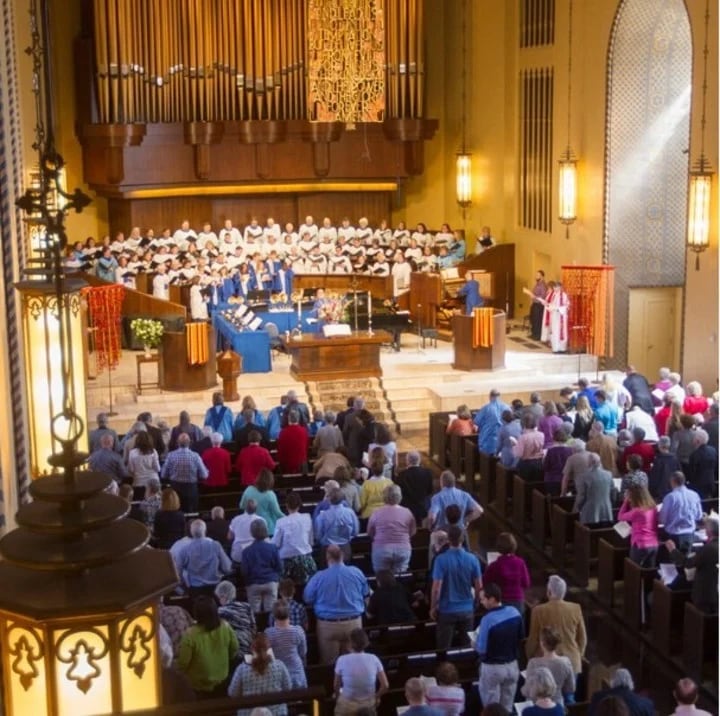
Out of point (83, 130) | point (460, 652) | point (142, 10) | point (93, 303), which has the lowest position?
point (460, 652)

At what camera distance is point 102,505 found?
3.99 meters

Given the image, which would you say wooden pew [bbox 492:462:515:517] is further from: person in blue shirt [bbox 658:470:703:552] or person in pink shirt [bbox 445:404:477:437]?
person in blue shirt [bbox 658:470:703:552]

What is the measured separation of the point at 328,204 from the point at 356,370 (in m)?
9.41

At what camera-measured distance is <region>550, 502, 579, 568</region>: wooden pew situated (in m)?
13.9

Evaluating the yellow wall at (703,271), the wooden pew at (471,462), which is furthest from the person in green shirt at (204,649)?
the yellow wall at (703,271)

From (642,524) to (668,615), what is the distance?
0.99 m

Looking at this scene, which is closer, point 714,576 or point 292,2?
point 714,576

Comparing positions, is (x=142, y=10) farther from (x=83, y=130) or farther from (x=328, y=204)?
(x=328, y=204)

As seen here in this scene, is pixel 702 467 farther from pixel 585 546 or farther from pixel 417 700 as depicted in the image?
pixel 417 700

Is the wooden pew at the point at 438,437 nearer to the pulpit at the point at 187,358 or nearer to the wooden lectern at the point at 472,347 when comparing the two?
the wooden lectern at the point at 472,347

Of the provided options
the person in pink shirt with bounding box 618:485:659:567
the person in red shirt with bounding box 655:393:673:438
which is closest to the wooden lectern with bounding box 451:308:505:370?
the person in red shirt with bounding box 655:393:673:438

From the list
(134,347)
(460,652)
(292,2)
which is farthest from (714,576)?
(292,2)

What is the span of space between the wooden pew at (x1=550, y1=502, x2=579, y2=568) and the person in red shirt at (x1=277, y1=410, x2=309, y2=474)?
301cm

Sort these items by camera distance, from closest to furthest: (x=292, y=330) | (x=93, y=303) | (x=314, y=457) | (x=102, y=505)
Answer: (x=102, y=505) < (x=314, y=457) < (x=93, y=303) < (x=292, y=330)
